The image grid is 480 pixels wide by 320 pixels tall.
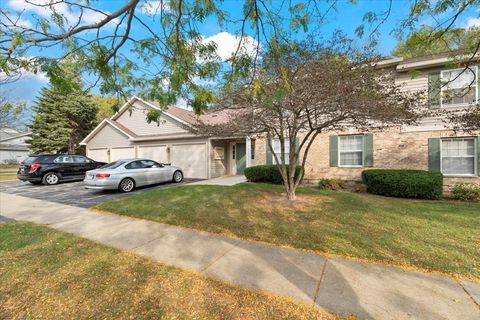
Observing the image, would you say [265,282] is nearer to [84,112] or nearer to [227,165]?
[227,165]

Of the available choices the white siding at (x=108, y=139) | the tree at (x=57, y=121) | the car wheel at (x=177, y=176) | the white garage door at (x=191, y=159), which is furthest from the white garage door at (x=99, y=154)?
the car wheel at (x=177, y=176)

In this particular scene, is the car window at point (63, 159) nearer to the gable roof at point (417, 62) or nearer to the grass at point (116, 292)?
the grass at point (116, 292)

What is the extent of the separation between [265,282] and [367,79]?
4.86 meters

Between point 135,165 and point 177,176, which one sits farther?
point 177,176

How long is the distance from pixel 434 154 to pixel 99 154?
69.3 feet

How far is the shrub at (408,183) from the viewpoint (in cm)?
870

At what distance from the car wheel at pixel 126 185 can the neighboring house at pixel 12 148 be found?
3504 centimetres

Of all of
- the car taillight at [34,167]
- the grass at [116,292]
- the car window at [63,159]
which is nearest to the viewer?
the grass at [116,292]

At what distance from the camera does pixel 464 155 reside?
9.42 m

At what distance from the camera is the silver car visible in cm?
964

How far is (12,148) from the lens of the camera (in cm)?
3553

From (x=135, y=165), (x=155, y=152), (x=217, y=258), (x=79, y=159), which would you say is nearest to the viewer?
(x=217, y=258)

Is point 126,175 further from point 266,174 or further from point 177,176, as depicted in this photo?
point 266,174

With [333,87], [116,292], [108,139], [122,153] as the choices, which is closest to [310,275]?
[116,292]
